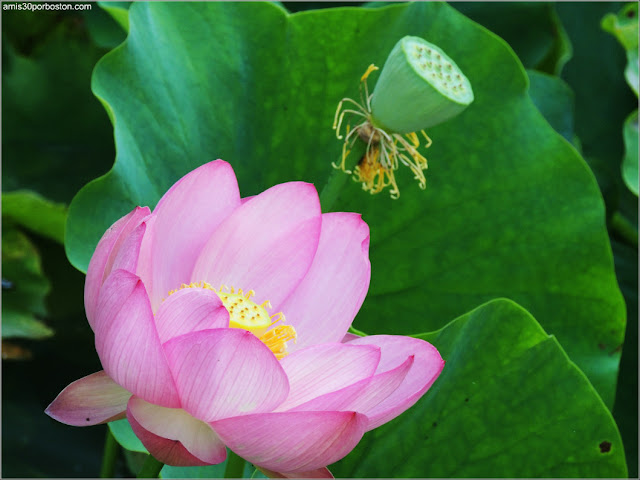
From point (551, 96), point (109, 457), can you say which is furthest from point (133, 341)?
point (551, 96)

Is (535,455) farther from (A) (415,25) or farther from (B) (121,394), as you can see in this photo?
(A) (415,25)

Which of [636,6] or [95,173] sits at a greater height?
[636,6]

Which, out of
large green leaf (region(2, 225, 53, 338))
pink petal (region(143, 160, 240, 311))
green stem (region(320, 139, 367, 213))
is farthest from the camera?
large green leaf (region(2, 225, 53, 338))

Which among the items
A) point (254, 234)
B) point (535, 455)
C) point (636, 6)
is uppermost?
point (254, 234)

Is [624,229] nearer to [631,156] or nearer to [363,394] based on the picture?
[631,156]

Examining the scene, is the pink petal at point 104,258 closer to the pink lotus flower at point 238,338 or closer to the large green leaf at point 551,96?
the pink lotus flower at point 238,338

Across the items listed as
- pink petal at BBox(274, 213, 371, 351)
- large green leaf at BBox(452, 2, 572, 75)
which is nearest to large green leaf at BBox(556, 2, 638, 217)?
large green leaf at BBox(452, 2, 572, 75)

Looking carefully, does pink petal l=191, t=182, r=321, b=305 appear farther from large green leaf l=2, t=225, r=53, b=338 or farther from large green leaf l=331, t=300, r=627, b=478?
large green leaf l=2, t=225, r=53, b=338

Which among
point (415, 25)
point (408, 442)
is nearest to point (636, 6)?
point (415, 25)
